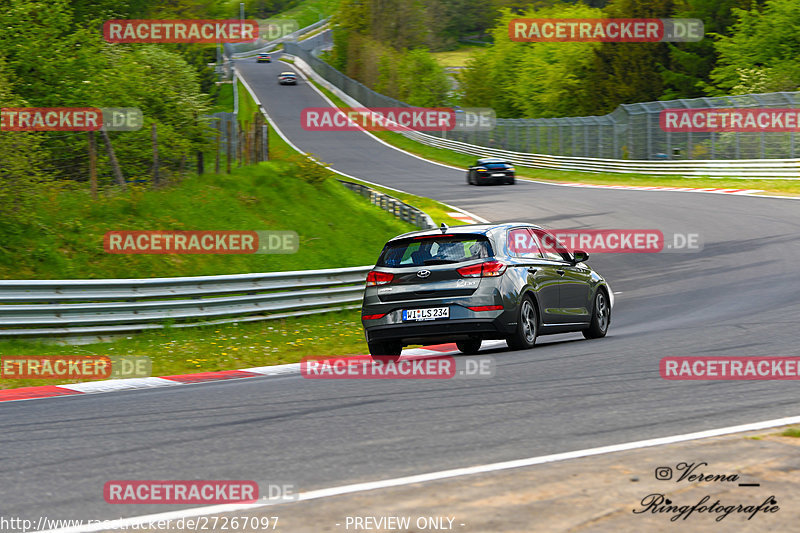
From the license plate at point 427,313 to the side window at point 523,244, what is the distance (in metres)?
1.19

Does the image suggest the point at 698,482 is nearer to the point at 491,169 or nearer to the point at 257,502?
the point at 257,502

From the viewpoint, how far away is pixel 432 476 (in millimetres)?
5535

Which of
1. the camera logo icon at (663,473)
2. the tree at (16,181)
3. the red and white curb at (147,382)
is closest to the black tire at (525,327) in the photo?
the red and white curb at (147,382)

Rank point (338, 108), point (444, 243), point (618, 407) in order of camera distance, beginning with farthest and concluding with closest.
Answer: point (338, 108)
point (444, 243)
point (618, 407)

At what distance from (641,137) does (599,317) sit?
121ft

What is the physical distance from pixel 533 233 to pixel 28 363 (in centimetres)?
676

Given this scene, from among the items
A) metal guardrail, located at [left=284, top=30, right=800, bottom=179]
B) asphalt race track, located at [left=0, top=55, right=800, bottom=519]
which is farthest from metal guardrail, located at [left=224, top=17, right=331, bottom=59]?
asphalt race track, located at [left=0, top=55, right=800, bottom=519]

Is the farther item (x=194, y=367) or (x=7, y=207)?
(x=7, y=207)

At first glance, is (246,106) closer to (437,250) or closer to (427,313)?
(437,250)

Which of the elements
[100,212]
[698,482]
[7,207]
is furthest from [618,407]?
[100,212]

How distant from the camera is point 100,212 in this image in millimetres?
18297

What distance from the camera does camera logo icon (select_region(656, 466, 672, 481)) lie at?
17.1 feet

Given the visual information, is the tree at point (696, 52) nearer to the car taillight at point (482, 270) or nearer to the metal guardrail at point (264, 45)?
the car taillight at point (482, 270)

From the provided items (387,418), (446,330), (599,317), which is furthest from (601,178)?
(387,418)
